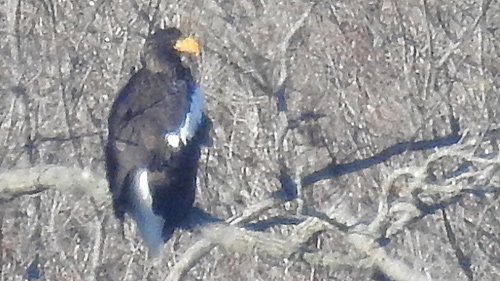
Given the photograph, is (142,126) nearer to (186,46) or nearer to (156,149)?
(156,149)

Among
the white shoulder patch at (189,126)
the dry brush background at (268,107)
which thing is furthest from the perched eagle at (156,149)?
the dry brush background at (268,107)

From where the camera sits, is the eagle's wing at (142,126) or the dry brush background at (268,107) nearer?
the eagle's wing at (142,126)

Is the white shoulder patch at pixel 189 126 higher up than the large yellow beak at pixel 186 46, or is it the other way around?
the large yellow beak at pixel 186 46

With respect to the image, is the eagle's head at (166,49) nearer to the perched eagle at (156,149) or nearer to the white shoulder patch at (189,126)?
the perched eagle at (156,149)

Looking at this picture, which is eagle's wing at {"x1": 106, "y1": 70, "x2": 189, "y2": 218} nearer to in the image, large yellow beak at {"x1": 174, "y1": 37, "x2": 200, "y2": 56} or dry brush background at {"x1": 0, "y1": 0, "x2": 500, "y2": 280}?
large yellow beak at {"x1": 174, "y1": 37, "x2": 200, "y2": 56}

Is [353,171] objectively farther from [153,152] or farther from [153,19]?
[153,152]

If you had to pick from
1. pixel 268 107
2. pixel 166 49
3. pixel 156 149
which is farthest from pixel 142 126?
pixel 268 107

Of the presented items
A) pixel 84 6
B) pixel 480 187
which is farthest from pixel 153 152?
pixel 84 6
